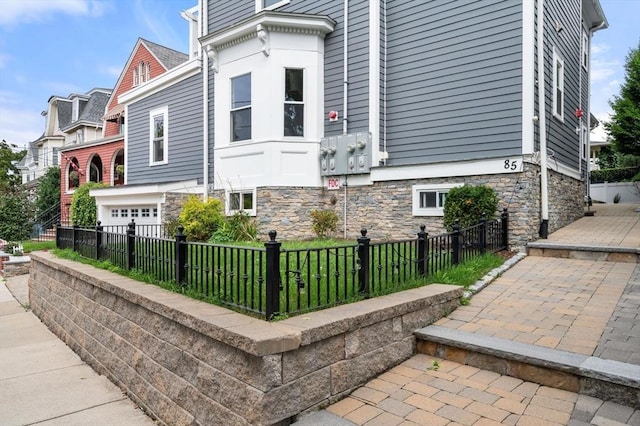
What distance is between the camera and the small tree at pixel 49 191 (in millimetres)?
24109

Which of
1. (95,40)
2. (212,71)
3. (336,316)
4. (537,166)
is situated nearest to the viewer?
(336,316)

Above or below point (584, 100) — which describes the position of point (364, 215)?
below

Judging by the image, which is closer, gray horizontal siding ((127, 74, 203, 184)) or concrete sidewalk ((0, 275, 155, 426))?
concrete sidewalk ((0, 275, 155, 426))

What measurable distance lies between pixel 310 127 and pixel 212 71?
395cm

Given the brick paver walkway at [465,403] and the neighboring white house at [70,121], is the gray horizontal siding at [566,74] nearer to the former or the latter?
the brick paver walkway at [465,403]

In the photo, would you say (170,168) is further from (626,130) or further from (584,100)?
(626,130)

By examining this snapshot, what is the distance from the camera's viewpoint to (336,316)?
3303 mm

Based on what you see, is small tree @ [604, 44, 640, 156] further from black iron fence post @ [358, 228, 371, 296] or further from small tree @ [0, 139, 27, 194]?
small tree @ [0, 139, 27, 194]

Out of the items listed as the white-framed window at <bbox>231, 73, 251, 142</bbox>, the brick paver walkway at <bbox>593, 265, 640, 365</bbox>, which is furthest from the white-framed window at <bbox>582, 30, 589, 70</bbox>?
the brick paver walkway at <bbox>593, 265, 640, 365</bbox>

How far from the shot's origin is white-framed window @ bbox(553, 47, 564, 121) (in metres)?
9.44

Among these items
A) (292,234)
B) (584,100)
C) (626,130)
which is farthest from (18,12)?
(626,130)

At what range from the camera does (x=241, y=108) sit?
10.7 meters

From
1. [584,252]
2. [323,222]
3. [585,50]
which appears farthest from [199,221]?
[585,50]

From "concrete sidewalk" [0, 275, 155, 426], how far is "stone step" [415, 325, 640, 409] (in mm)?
2715
